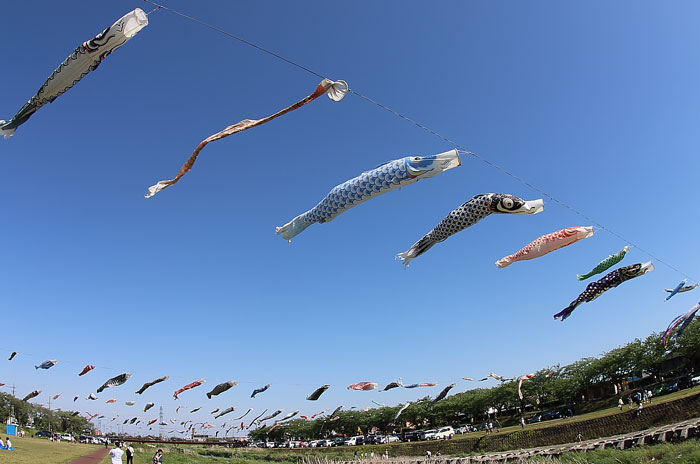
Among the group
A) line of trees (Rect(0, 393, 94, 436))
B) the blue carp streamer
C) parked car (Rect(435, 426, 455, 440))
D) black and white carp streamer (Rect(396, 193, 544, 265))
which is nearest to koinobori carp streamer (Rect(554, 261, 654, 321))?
black and white carp streamer (Rect(396, 193, 544, 265))

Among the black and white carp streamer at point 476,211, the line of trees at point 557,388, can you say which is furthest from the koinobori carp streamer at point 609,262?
the line of trees at point 557,388

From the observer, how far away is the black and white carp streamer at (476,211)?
6.23m

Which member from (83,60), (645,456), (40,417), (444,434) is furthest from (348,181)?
(40,417)

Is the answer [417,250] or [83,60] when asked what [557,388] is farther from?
[83,60]

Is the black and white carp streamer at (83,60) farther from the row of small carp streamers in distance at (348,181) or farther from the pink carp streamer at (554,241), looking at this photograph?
the pink carp streamer at (554,241)

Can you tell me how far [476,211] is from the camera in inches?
253

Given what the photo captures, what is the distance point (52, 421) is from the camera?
6931 centimetres

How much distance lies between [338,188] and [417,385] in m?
17.5

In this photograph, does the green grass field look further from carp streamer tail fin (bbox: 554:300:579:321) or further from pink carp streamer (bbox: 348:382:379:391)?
carp streamer tail fin (bbox: 554:300:579:321)

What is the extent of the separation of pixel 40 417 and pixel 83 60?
86872 millimetres

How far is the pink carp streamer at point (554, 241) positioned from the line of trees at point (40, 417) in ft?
249

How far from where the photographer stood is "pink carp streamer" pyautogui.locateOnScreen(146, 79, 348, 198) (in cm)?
508

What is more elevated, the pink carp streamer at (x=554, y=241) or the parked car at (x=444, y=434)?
the pink carp streamer at (x=554, y=241)

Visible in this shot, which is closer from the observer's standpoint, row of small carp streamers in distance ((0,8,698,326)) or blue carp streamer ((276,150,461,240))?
row of small carp streamers in distance ((0,8,698,326))
